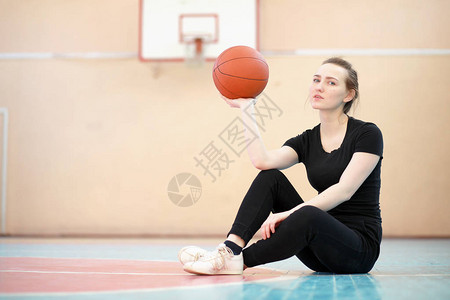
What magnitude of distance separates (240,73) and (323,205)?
0.77 metres

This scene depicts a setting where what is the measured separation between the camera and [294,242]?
1868 mm

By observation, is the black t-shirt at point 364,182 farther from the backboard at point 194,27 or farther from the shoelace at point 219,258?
the backboard at point 194,27

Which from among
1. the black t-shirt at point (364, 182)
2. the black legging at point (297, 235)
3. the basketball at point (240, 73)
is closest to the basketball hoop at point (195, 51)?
the basketball at point (240, 73)

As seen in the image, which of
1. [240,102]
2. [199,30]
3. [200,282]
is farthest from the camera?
[199,30]

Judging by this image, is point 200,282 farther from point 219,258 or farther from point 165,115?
point 165,115

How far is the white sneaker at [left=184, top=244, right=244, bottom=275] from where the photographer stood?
6.42 feet

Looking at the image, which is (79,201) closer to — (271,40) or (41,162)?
(41,162)

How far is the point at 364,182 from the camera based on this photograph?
2.07 meters

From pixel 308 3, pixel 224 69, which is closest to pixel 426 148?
pixel 308 3

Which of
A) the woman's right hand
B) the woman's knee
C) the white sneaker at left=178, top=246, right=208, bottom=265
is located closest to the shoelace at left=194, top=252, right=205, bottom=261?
the white sneaker at left=178, top=246, right=208, bottom=265

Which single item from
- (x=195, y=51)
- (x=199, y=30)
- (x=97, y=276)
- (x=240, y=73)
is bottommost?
(x=97, y=276)

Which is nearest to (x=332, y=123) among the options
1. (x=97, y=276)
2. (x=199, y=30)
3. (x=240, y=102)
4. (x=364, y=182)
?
(x=364, y=182)

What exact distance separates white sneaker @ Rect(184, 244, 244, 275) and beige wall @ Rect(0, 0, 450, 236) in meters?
3.35

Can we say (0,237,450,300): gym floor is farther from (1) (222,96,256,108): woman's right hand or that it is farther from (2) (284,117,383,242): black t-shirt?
(1) (222,96,256,108): woman's right hand
